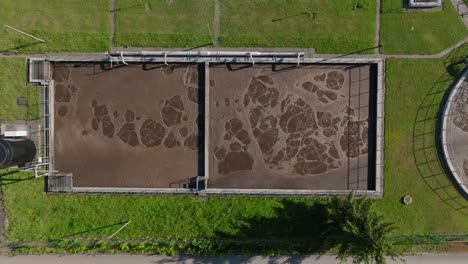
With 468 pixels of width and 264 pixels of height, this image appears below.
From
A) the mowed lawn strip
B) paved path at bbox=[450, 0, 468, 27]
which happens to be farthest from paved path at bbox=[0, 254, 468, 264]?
paved path at bbox=[450, 0, 468, 27]

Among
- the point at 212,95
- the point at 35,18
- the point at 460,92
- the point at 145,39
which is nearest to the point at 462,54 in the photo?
the point at 460,92

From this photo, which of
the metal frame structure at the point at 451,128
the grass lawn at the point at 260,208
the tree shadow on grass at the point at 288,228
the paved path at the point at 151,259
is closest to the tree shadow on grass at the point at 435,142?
the grass lawn at the point at 260,208

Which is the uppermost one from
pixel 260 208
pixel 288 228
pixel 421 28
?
pixel 421 28

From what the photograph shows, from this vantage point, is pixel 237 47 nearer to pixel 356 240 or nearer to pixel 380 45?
pixel 380 45

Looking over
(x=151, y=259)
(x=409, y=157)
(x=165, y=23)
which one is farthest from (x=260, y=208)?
(x=165, y=23)

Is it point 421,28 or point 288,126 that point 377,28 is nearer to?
point 421,28

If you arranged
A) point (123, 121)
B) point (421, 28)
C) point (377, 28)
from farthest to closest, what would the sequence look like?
1. point (123, 121)
2. point (377, 28)
3. point (421, 28)

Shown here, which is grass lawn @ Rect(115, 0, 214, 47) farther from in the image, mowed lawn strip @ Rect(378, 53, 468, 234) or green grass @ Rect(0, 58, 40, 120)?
mowed lawn strip @ Rect(378, 53, 468, 234)

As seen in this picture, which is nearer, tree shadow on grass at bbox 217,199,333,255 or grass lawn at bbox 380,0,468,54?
grass lawn at bbox 380,0,468,54
